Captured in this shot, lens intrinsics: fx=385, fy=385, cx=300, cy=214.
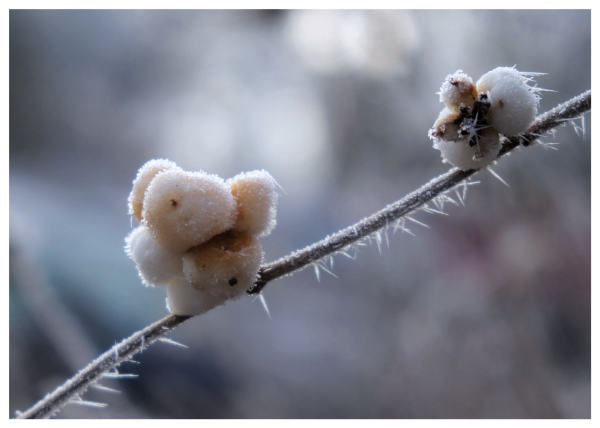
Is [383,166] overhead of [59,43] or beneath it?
beneath

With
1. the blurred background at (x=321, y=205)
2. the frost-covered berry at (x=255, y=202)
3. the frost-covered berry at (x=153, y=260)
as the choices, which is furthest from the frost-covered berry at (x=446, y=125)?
the blurred background at (x=321, y=205)

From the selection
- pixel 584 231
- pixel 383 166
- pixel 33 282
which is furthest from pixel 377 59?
pixel 33 282

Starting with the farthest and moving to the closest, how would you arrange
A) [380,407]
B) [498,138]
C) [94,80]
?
[94,80], [380,407], [498,138]

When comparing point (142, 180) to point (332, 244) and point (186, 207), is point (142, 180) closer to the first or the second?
point (186, 207)

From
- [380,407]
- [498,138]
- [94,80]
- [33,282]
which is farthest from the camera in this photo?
[94,80]

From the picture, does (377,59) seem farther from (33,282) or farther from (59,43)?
(33,282)

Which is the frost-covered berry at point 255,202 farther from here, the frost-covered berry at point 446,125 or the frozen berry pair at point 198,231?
the frost-covered berry at point 446,125
